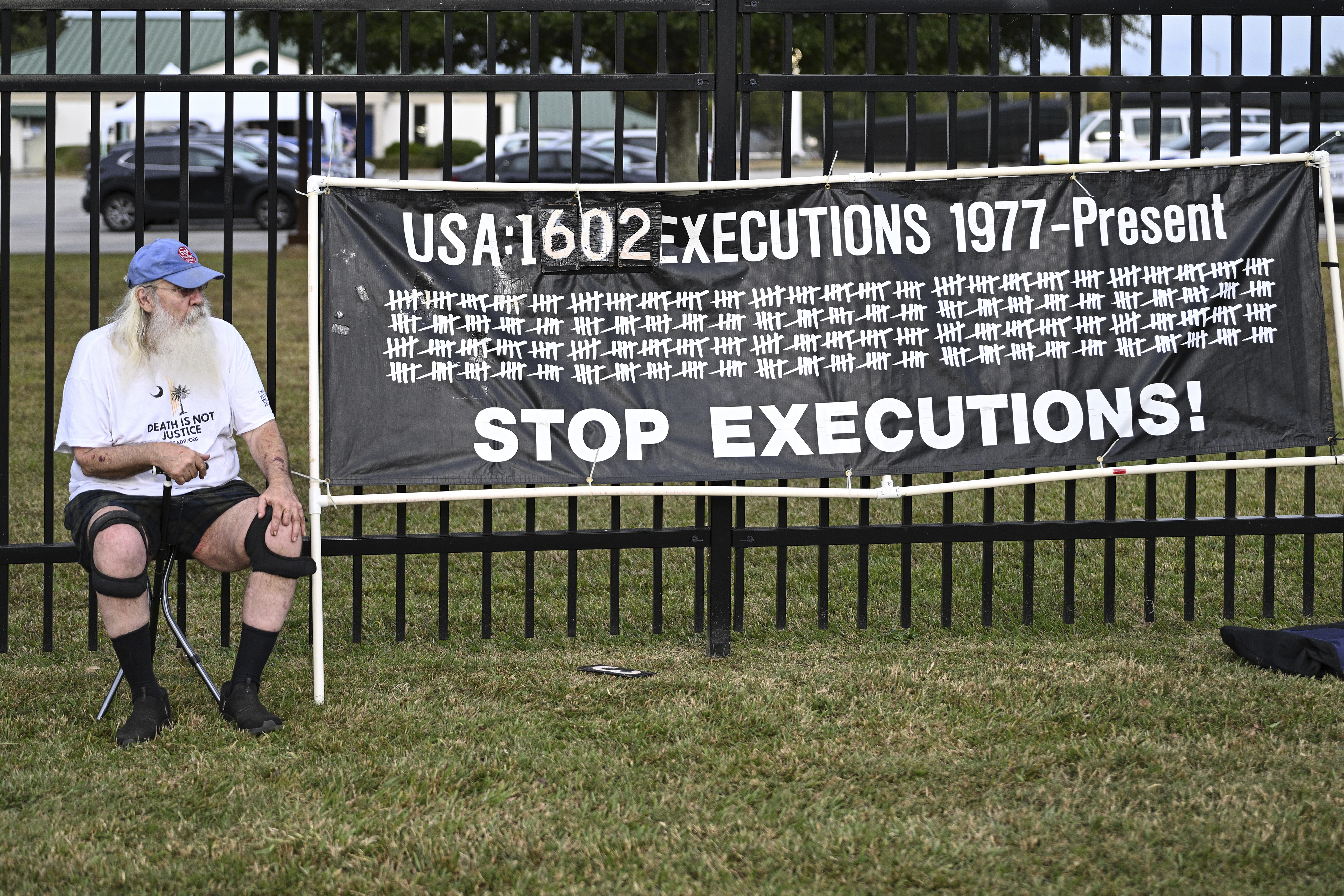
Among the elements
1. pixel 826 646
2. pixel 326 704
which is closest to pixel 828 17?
pixel 826 646

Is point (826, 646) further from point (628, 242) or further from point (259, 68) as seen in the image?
point (259, 68)

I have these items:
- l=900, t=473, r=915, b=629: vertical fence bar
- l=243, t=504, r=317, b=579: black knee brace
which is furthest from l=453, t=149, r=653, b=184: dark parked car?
l=243, t=504, r=317, b=579: black knee brace

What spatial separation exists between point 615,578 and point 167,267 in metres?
1.81

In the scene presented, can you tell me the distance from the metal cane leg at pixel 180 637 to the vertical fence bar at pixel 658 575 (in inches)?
58.8

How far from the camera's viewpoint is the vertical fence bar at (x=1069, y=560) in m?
4.99

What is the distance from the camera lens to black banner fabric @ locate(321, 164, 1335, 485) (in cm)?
459

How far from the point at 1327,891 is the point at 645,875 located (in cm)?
152

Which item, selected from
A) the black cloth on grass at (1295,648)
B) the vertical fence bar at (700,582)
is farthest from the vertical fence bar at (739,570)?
the black cloth on grass at (1295,648)

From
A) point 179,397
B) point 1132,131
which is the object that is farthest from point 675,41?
point 179,397

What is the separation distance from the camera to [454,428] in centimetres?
459

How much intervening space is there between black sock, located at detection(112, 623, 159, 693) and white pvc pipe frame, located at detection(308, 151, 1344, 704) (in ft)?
1.58

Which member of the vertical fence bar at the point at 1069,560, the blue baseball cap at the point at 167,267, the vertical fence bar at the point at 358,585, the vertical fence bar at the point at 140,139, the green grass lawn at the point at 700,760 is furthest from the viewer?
the vertical fence bar at the point at 1069,560

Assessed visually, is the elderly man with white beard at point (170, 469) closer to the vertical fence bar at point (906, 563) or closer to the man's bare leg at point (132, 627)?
the man's bare leg at point (132, 627)

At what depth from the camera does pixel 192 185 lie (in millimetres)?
21969
